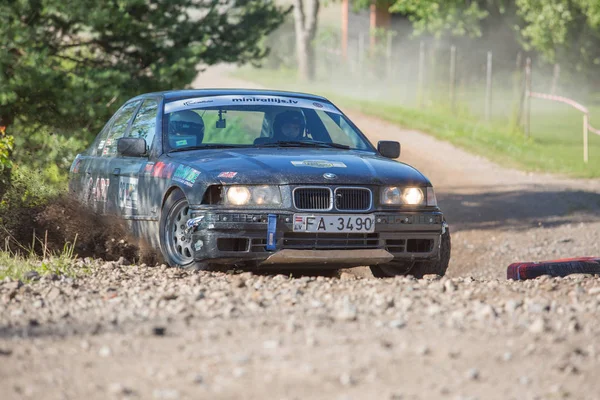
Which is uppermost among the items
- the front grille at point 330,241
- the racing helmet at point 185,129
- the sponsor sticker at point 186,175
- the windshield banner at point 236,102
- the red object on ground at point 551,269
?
the windshield banner at point 236,102

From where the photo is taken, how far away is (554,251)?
1326 cm

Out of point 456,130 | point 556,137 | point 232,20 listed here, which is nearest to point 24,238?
point 232,20

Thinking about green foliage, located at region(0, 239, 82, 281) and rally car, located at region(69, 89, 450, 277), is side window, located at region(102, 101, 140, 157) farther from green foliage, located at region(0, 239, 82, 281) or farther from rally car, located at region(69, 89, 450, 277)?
green foliage, located at region(0, 239, 82, 281)

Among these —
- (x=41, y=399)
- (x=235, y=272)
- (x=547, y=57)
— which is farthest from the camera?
(x=547, y=57)

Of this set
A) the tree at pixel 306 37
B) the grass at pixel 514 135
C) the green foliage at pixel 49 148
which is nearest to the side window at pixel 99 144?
the green foliage at pixel 49 148

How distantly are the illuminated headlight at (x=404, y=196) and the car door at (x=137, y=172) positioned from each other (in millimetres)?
1825

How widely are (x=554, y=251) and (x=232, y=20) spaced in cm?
1062

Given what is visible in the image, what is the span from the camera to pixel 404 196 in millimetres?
8141

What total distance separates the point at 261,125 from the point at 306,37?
39.7 metres

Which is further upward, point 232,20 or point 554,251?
point 232,20

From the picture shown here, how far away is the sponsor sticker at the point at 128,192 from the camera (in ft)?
29.5

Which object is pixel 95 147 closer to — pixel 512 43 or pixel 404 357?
pixel 404 357

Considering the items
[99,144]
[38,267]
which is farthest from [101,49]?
[38,267]

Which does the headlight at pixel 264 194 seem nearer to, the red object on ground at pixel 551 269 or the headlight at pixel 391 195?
the headlight at pixel 391 195
